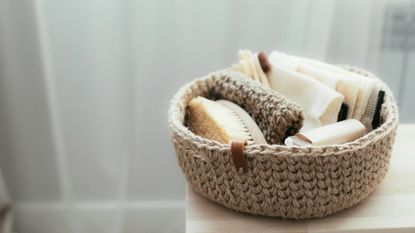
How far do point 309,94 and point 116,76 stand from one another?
1.61ft

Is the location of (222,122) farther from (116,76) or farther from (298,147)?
(116,76)

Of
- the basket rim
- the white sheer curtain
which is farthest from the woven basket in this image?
the white sheer curtain

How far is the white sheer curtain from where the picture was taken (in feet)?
3.60

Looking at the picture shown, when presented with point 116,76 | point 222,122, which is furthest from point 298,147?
point 116,76

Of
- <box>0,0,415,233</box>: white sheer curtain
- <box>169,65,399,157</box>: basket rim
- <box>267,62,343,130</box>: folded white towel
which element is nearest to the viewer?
<box>169,65,399,157</box>: basket rim

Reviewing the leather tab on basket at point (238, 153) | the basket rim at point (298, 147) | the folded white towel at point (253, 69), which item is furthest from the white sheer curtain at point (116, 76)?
the leather tab on basket at point (238, 153)

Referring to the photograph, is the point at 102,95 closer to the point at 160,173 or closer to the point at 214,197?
the point at 160,173

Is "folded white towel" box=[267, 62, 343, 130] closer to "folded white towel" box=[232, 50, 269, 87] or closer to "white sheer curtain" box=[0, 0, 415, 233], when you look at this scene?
"folded white towel" box=[232, 50, 269, 87]

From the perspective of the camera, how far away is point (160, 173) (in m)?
1.27

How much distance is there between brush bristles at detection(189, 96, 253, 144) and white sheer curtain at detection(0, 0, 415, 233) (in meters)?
0.32

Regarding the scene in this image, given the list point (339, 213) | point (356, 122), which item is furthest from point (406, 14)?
point (339, 213)

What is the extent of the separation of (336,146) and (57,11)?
697 millimetres

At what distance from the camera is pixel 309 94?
0.83 metres

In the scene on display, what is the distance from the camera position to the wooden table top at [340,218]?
0.71 m
